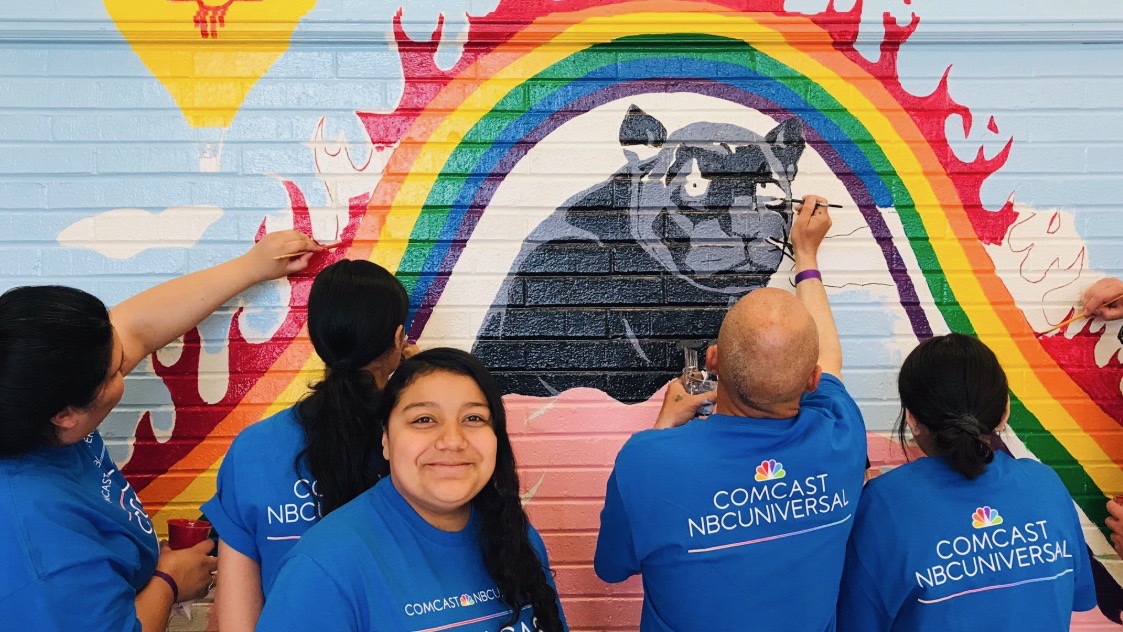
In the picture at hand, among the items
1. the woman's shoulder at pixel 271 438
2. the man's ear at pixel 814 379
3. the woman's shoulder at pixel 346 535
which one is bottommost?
the woman's shoulder at pixel 346 535

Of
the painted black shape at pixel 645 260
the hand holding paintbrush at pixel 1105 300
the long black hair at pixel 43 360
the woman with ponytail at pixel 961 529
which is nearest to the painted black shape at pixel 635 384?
the painted black shape at pixel 645 260

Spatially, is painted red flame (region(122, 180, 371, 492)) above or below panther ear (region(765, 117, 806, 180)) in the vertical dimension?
below

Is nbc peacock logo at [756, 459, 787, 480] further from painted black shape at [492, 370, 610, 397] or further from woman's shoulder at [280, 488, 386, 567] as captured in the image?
painted black shape at [492, 370, 610, 397]

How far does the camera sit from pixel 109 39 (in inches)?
113

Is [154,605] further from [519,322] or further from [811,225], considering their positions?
[811,225]

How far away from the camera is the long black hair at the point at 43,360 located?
6.01ft

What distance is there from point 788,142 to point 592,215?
757 millimetres

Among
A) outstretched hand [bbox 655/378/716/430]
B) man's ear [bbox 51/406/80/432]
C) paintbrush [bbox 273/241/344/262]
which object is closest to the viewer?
man's ear [bbox 51/406/80/432]

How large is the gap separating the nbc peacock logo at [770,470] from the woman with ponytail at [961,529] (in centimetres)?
33

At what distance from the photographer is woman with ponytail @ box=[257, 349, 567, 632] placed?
160 centimetres

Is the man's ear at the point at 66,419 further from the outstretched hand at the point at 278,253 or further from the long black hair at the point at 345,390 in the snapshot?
the outstretched hand at the point at 278,253

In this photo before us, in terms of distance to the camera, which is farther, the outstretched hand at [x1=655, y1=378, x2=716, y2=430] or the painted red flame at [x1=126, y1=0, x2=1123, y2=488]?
the painted red flame at [x1=126, y1=0, x2=1123, y2=488]

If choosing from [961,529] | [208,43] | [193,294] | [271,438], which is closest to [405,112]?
[208,43]

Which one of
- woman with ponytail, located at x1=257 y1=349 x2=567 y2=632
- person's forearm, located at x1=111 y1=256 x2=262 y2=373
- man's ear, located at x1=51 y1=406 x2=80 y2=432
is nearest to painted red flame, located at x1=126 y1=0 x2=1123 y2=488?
person's forearm, located at x1=111 y1=256 x2=262 y2=373
